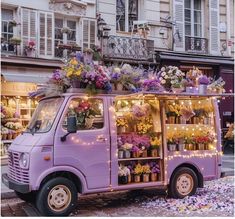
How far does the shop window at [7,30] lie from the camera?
15453 mm

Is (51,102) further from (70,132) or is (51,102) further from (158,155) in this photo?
(158,155)

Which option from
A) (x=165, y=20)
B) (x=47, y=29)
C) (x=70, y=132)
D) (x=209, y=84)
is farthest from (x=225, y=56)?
(x=70, y=132)

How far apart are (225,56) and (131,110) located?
12468 millimetres

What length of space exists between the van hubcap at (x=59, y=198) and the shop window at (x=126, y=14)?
11.4 m

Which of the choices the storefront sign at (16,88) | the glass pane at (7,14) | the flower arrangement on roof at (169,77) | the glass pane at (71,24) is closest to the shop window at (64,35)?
the glass pane at (71,24)

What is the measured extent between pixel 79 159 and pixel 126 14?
11.6 metres

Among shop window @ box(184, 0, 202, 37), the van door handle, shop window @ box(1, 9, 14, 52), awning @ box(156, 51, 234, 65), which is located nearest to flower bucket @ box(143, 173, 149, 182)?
the van door handle

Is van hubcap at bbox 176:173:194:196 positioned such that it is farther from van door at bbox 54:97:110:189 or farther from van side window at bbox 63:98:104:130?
van side window at bbox 63:98:104:130

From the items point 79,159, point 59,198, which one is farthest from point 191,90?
point 59,198

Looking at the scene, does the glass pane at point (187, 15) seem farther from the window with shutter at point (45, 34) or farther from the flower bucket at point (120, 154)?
the flower bucket at point (120, 154)

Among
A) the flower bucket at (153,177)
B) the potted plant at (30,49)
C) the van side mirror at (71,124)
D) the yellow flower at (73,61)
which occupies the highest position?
the potted plant at (30,49)

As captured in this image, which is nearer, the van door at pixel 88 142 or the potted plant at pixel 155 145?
the van door at pixel 88 142

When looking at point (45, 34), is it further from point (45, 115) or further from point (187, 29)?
point (45, 115)

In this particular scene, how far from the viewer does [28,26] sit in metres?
16.0
